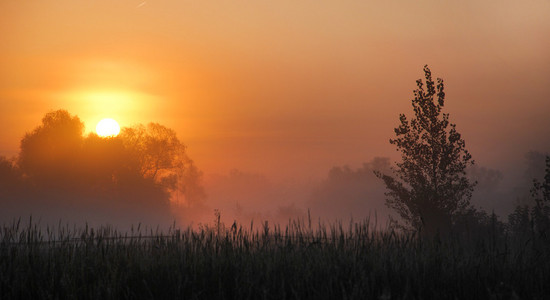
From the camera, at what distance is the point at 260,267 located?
425 inches

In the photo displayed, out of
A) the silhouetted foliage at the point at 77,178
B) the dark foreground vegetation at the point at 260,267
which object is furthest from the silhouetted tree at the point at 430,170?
the silhouetted foliage at the point at 77,178

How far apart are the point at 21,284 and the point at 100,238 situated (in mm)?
2006

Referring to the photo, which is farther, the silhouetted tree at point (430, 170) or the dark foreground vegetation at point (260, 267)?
the silhouetted tree at point (430, 170)

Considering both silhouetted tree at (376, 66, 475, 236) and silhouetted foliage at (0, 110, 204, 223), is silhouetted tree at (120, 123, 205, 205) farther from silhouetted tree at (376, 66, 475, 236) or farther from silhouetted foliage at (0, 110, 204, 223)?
silhouetted tree at (376, 66, 475, 236)

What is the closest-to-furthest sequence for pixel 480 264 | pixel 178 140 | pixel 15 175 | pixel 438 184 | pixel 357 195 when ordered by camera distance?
pixel 480 264 < pixel 438 184 < pixel 15 175 < pixel 178 140 < pixel 357 195

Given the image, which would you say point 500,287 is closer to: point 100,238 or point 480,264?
point 480,264

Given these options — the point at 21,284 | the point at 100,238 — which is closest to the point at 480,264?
the point at 100,238

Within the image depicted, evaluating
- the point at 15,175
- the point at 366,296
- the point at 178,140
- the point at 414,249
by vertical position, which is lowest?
the point at 366,296

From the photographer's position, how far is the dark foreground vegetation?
34.3ft

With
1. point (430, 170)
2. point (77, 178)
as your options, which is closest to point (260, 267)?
point (430, 170)

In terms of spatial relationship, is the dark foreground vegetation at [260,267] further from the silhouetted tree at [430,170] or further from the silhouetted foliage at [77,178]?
the silhouetted foliage at [77,178]

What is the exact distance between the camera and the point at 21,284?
1098 cm

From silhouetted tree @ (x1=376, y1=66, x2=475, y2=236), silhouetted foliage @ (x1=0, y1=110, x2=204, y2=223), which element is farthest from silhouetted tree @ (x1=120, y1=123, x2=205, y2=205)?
silhouetted tree @ (x1=376, y1=66, x2=475, y2=236)

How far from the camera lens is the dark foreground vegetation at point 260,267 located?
10.5m
